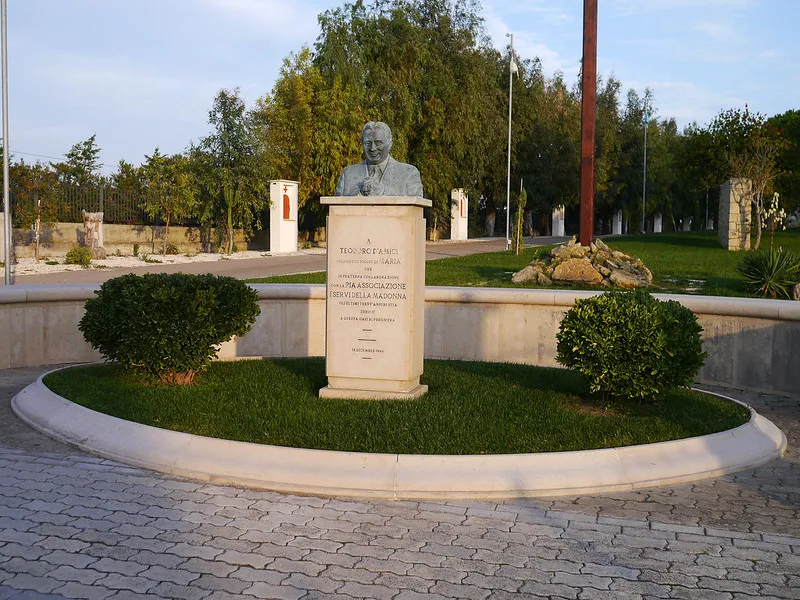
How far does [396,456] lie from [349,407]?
190 cm

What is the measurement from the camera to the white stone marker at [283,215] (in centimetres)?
3769

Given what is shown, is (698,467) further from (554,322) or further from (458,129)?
(458,129)

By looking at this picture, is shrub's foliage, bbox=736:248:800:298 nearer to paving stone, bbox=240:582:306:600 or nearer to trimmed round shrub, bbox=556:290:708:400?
trimmed round shrub, bbox=556:290:708:400

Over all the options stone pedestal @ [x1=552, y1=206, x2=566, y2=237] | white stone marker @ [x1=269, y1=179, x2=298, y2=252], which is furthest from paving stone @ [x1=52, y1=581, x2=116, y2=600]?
stone pedestal @ [x1=552, y1=206, x2=566, y2=237]

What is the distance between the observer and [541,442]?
23.7 feet

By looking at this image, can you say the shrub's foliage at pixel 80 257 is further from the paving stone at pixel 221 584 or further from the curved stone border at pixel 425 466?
the paving stone at pixel 221 584

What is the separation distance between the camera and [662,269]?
22.6 m

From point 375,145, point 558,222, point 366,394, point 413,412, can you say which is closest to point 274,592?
point 413,412

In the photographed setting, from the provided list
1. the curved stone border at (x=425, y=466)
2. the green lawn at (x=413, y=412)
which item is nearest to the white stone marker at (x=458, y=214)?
the green lawn at (x=413, y=412)

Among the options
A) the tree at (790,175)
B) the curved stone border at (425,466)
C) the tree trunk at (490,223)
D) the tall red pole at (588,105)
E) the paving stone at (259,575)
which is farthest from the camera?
the tree trunk at (490,223)

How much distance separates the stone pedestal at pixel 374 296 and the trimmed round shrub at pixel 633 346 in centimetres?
165

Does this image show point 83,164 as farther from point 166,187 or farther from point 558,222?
point 558,222

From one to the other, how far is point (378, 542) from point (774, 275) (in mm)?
13014

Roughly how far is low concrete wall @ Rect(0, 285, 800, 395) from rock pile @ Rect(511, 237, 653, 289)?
6.20 meters
